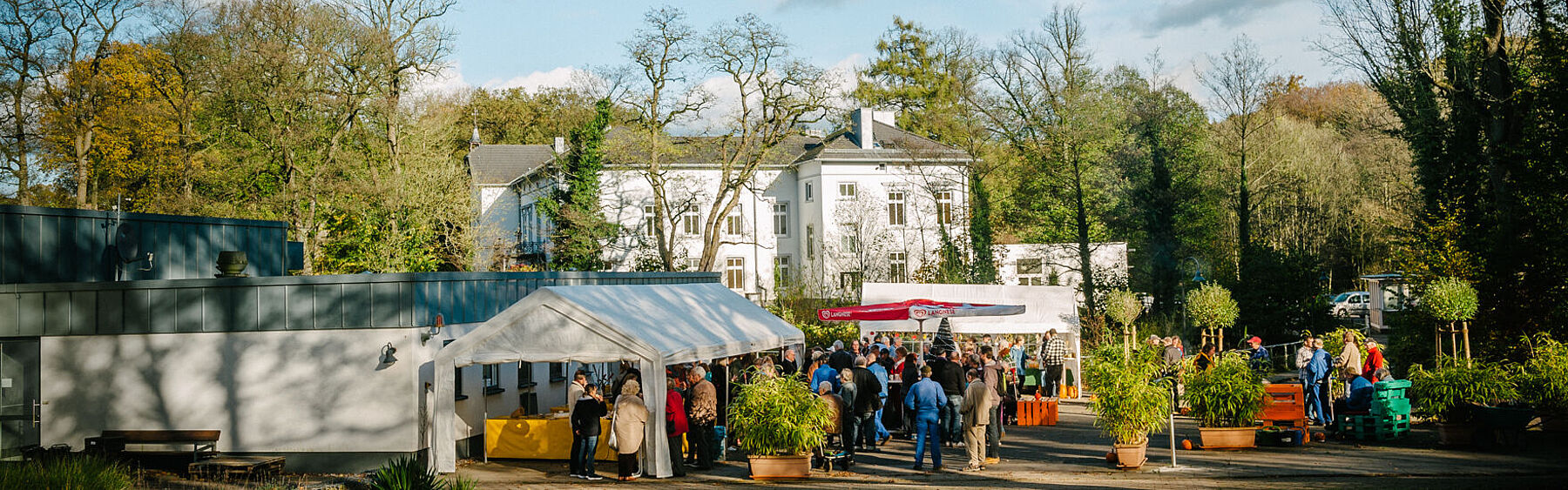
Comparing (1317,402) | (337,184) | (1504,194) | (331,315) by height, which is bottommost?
(1317,402)

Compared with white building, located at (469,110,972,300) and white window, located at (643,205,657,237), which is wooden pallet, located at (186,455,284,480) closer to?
white building, located at (469,110,972,300)

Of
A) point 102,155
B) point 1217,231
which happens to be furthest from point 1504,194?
point 102,155

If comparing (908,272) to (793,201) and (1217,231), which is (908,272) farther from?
(1217,231)

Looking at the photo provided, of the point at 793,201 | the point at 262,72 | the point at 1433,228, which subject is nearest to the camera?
the point at 1433,228

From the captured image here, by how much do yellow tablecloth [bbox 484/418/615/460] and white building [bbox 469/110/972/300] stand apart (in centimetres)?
2700

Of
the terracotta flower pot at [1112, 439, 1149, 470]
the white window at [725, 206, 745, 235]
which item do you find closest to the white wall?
the terracotta flower pot at [1112, 439, 1149, 470]

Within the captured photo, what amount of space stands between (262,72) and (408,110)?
4.60 meters

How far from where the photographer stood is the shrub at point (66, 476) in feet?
36.7

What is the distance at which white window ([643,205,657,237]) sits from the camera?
153 ft

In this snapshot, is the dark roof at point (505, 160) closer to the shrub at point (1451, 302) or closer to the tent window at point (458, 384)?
the tent window at point (458, 384)

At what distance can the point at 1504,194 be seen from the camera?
71.9 feet

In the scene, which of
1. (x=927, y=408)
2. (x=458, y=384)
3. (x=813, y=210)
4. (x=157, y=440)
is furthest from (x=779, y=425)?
(x=813, y=210)

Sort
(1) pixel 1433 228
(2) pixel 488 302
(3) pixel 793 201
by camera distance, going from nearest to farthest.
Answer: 1. (2) pixel 488 302
2. (1) pixel 1433 228
3. (3) pixel 793 201

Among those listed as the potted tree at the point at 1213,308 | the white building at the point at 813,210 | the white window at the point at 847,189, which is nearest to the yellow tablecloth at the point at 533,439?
the potted tree at the point at 1213,308
